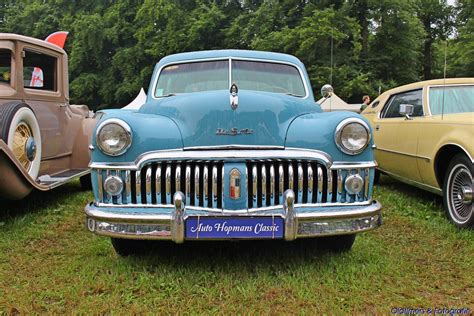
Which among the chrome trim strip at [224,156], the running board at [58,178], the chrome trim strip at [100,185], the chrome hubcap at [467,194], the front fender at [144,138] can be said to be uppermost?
the front fender at [144,138]

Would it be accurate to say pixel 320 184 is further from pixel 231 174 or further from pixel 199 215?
pixel 199 215

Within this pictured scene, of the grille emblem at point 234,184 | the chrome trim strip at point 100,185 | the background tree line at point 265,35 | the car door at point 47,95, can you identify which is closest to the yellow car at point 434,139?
the grille emblem at point 234,184

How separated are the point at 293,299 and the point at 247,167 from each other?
2.89 feet

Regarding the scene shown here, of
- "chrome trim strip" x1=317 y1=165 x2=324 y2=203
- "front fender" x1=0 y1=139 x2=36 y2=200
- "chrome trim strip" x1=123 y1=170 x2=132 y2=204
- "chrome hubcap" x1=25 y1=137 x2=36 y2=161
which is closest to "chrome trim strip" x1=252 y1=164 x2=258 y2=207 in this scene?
"chrome trim strip" x1=317 y1=165 x2=324 y2=203

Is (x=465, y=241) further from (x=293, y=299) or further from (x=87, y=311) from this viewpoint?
(x=87, y=311)

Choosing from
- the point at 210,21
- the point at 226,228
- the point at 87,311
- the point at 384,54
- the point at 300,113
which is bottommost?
the point at 87,311

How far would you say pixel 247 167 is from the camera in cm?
298

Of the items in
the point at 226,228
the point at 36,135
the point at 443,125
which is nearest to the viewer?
the point at 226,228

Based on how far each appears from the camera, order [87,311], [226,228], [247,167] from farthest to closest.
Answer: [247,167] < [226,228] < [87,311]

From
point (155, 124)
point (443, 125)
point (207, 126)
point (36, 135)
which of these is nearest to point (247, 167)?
point (207, 126)

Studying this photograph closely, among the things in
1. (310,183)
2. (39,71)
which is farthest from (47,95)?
(310,183)

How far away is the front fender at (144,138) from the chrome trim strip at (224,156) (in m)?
0.04

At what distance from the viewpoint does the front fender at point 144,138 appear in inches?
118

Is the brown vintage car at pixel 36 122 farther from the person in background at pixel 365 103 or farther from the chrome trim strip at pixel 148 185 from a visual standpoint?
the person in background at pixel 365 103
